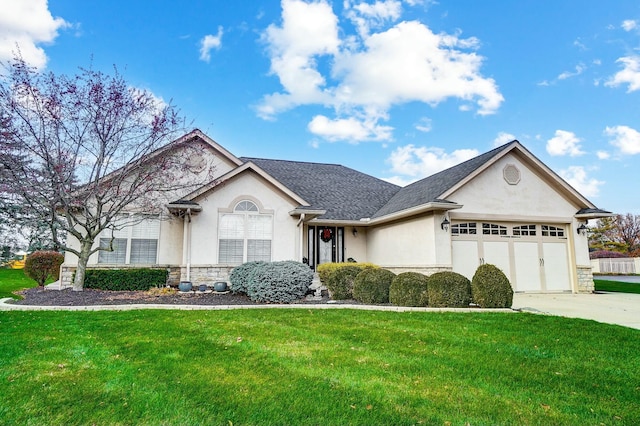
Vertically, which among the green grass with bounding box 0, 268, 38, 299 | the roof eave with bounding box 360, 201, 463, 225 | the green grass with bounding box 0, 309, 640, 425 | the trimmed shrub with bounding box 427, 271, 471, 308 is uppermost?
the roof eave with bounding box 360, 201, 463, 225

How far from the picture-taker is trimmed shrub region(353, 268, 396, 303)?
33.0 ft

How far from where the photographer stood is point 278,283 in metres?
10.2

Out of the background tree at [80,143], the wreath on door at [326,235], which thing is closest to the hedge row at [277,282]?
the background tree at [80,143]

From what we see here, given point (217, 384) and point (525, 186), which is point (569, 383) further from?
point (525, 186)

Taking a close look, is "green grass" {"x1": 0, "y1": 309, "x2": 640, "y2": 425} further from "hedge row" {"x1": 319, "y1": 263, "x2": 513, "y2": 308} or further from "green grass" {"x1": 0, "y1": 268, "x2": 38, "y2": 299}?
"green grass" {"x1": 0, "y1": 268, "x2": 38, "y2": 299}

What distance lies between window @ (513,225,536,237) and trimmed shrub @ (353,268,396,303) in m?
6.62

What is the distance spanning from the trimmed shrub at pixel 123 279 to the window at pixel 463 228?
1010 cm

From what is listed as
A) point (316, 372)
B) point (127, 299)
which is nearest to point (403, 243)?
point (127, 299)

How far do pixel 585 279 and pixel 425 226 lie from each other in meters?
6.68

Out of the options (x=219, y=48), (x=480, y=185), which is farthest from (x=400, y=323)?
(x=219, y=48)

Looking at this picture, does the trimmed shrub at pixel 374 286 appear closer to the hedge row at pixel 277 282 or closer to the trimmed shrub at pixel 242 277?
the hedge row at pixel 277 282

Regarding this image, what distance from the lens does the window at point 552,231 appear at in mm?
14516

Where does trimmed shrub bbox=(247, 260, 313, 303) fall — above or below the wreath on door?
below

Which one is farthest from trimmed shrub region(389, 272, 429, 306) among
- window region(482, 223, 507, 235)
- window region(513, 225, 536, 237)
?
window region(513, 225, 536, 237)
